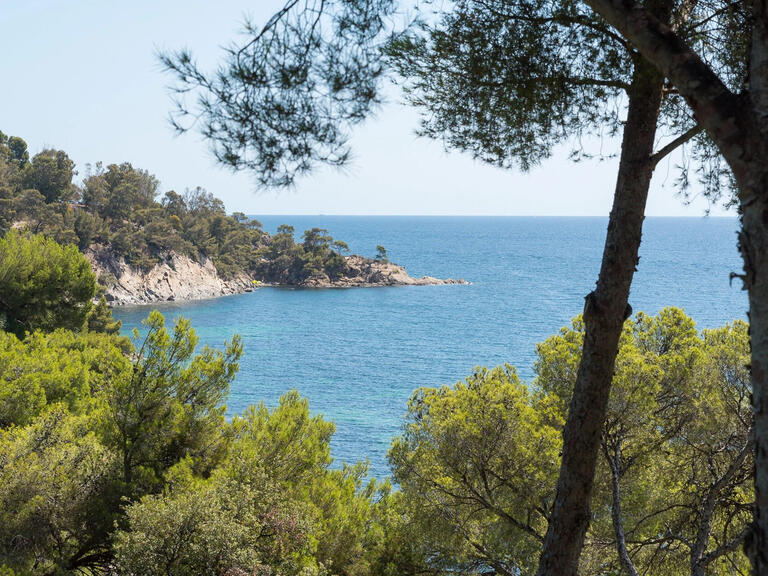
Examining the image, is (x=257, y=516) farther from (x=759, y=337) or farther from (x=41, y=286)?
(x=41, y=286)

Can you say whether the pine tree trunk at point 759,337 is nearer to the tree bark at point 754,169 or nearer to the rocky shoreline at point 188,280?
the tree bark at point 754,169

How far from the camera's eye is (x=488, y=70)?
4566 millimetres

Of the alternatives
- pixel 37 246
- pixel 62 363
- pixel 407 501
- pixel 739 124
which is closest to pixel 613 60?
pixel 739 124

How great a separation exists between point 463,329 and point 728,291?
94.1 feet

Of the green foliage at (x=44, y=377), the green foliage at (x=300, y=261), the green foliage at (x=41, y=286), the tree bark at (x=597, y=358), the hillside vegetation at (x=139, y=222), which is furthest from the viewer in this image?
the green foliage at (x=300, y=261)

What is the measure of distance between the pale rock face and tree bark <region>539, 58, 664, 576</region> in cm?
5023

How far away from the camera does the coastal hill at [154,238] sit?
51125 millimetres

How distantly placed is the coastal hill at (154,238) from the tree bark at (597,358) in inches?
1729

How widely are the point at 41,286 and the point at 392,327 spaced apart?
30164mm

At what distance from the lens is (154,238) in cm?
5578

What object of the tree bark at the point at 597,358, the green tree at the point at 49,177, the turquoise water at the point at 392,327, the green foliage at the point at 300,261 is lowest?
the turquoise water at the point at 392,327

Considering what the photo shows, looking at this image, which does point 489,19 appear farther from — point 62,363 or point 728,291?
point 728,291

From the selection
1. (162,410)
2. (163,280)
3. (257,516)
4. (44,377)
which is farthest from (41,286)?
(163,280)

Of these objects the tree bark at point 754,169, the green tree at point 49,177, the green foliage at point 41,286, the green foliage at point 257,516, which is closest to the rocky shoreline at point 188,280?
the green tree at point 49,177
